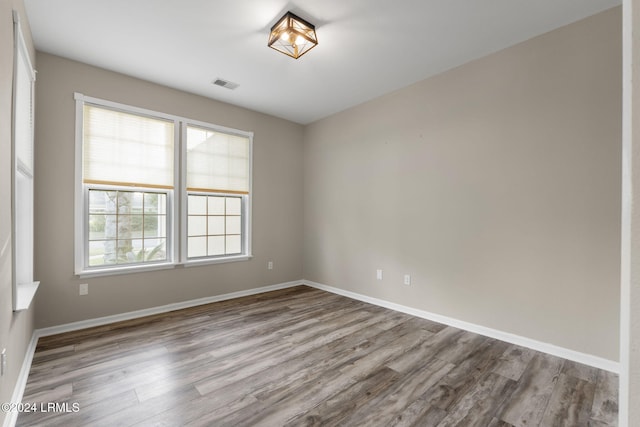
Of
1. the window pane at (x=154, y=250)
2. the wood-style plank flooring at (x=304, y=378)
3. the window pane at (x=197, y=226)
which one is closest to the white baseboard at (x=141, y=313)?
the wood-style plank flooring at (x=304, y=378)

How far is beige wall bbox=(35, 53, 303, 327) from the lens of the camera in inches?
113

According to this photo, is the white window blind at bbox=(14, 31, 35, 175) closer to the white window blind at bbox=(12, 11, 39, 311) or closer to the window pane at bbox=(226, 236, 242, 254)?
the white window blind at bbox=(12, 11, 39, 311)

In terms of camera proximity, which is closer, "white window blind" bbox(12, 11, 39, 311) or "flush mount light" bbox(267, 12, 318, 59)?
"white window blind" bbox(12, 11, 39, 311)

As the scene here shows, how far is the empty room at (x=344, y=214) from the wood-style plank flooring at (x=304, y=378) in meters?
0.02

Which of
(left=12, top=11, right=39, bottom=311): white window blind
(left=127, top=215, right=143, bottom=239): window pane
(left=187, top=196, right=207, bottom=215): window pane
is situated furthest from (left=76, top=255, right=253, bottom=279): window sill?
(left=187, top=196, right=207, bottom=215): window pane

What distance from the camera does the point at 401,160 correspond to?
3.66m

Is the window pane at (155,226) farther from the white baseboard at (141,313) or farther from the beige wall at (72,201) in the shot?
the white baseboard at (141,313)

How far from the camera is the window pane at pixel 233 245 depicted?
169 inches

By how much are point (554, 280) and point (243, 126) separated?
162 inches

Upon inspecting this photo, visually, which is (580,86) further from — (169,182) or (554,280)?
(169,182)

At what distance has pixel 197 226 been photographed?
13.0ft

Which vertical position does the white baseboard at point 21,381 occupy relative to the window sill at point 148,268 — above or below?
below

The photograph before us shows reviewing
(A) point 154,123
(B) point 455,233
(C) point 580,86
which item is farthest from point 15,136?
(C) point 580,86

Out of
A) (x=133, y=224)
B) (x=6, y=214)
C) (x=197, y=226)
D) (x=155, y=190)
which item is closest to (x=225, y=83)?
(x=155, y=190)
